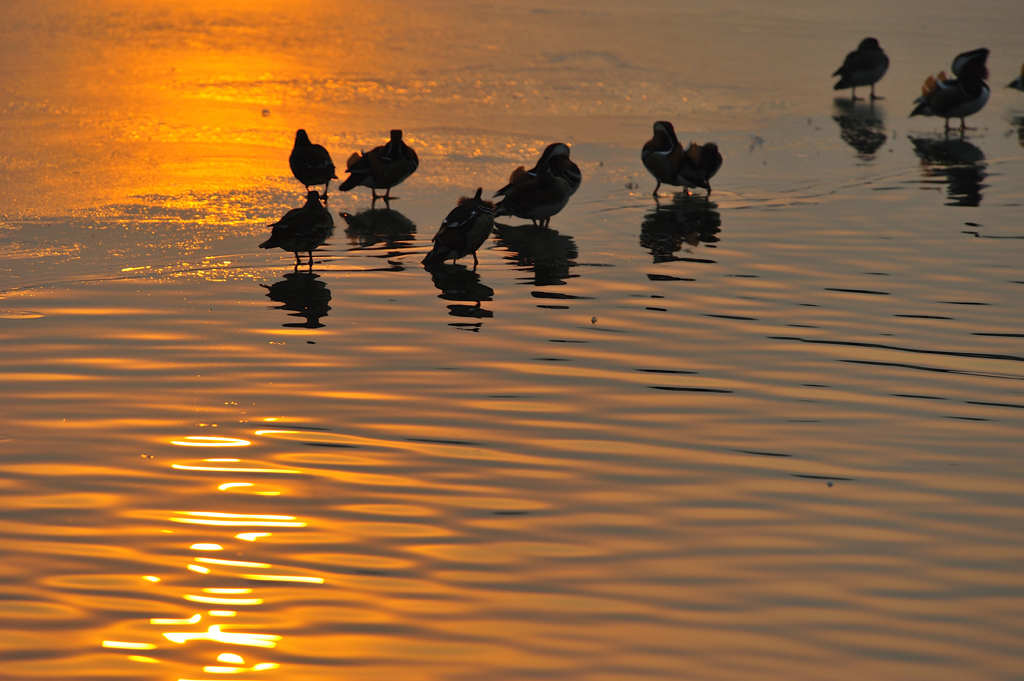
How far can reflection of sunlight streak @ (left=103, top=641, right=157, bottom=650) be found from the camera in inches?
221

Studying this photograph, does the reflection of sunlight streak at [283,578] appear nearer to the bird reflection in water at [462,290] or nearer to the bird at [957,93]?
the bird reflection in water at [462,290]

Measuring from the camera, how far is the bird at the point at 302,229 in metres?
12.8

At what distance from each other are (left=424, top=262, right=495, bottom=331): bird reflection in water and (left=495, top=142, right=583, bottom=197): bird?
79.6 inches

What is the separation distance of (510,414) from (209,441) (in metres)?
1.92

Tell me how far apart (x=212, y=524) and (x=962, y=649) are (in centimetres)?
362

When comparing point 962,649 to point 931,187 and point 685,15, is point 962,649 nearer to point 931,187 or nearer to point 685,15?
point 931,187

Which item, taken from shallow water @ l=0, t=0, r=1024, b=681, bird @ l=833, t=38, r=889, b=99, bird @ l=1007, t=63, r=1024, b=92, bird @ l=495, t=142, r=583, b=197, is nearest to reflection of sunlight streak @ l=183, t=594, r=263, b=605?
shallow water @ l=0, t=0, r=1024, b=681

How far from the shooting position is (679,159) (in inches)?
649

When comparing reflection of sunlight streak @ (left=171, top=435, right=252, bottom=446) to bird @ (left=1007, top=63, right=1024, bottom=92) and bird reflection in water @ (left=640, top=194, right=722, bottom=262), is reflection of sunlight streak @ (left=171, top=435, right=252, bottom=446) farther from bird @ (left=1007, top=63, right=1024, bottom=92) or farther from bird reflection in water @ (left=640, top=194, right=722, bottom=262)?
bird @ (left=1007, top=63, right=1024, bottom=92)

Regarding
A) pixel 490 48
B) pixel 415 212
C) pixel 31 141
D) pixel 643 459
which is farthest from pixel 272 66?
pixel 643 459

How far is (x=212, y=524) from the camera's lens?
6879mm

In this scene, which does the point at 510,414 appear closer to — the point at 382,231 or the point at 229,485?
the point at 229,485

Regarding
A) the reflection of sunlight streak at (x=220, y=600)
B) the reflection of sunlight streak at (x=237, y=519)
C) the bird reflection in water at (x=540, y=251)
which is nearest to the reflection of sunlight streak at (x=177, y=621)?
the reflection of sunlight streak at (x=220, y=600)

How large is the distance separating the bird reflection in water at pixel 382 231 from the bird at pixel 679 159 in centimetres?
329
